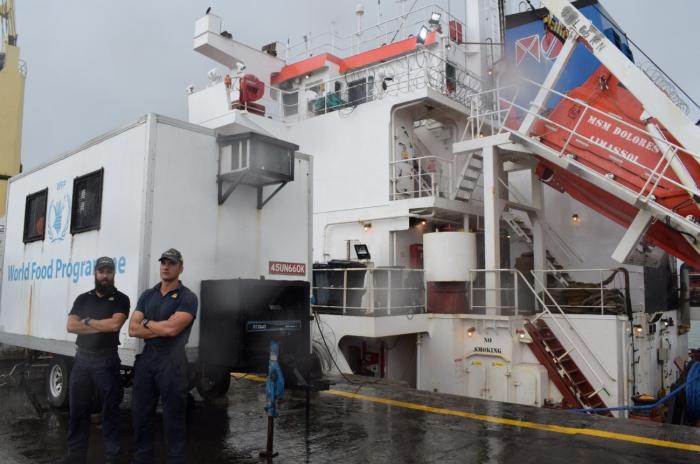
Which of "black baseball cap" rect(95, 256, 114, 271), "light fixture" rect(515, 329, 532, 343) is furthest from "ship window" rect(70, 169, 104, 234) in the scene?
"light fixture" rect(515, 329, 532, 343)

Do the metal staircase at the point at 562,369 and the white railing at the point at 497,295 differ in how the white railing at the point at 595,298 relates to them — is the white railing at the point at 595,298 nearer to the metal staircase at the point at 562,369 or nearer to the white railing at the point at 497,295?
the white railing at the point at 497,295

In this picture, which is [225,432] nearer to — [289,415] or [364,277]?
[289,415]

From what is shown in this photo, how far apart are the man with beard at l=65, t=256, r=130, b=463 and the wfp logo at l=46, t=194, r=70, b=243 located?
2.66 metres

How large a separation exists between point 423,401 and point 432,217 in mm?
6324

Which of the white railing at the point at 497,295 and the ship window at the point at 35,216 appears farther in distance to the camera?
the white railing at the point at 497,295

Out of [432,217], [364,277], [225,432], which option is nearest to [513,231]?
[432,217]

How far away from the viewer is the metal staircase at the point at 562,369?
970cm

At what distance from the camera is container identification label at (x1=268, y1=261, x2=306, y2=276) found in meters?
6.79

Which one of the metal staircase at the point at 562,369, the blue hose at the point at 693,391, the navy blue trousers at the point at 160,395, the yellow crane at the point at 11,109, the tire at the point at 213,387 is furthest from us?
the yellow crane at the point at 11,109

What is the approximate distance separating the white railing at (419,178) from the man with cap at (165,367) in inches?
341

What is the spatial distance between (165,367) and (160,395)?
27cm

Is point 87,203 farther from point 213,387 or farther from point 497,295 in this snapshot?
point 497,295

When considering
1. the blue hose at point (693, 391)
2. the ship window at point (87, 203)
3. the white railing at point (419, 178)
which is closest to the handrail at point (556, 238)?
the white railing at point (419, 178)

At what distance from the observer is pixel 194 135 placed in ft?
20.0
